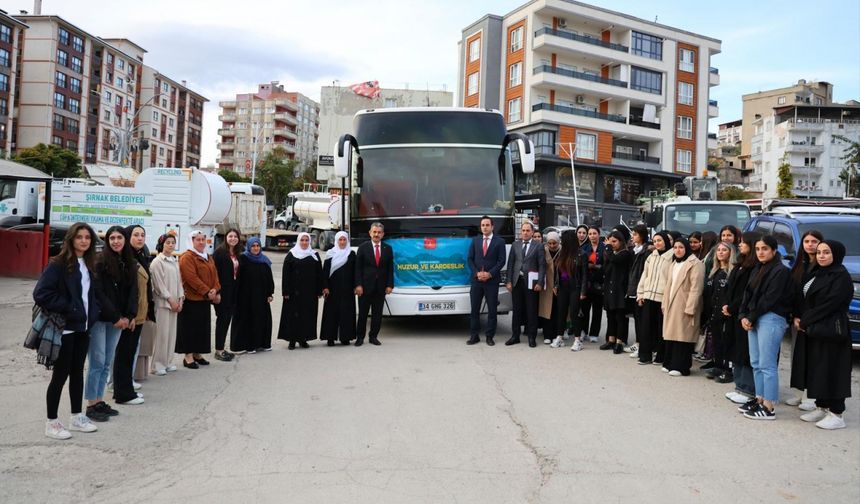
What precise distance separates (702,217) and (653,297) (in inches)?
317

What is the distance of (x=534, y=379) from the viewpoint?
7.89m

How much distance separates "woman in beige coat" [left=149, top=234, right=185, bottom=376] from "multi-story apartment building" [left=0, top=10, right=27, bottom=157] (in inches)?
2691

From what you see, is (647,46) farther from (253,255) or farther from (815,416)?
(815,416)

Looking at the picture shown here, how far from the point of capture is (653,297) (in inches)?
342

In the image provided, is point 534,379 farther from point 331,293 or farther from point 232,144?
point 232,144

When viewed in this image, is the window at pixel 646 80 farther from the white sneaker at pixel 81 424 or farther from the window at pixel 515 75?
the white sneaker at pixel 81 424

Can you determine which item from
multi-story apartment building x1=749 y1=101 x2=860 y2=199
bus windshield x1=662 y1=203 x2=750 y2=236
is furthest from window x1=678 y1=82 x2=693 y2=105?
bus windshield x1=662 y1=203 x2=750 y2=236

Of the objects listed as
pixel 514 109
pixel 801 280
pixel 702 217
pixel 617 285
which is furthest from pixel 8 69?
pixel 801 280

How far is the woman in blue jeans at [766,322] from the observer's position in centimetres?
638

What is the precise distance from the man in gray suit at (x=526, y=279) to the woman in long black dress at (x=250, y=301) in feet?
12.3

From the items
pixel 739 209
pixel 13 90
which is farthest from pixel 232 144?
pixel 739 209

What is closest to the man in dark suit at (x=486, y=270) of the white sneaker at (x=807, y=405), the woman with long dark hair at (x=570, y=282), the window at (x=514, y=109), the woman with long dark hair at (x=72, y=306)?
the woman with long dark hair at (x=570, y=282)

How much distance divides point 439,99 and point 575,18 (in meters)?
12.5

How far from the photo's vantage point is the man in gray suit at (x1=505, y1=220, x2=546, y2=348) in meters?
10.3
